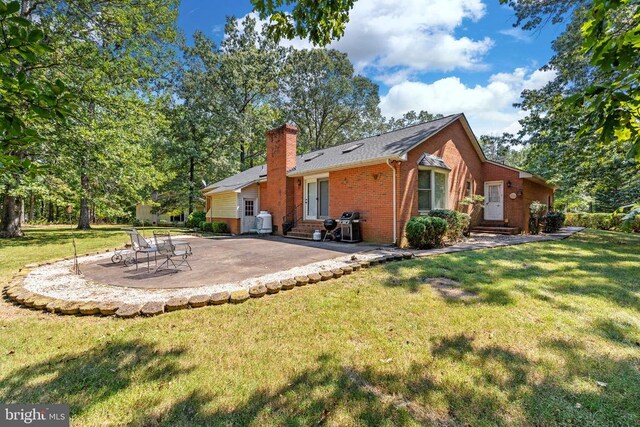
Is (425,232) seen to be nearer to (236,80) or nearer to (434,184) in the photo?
(434,184)

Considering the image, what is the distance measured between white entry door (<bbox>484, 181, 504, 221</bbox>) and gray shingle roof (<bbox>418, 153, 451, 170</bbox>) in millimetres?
4828

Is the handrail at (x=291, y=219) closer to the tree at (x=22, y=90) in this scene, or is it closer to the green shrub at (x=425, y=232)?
the green shrub at (x=425, y=232)

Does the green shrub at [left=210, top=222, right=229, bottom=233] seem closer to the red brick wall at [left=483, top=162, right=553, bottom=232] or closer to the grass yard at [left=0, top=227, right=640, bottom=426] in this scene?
the grass yard at [left=0, top=227, right=640, bottom=426]

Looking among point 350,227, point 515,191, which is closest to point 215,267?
point 350,227

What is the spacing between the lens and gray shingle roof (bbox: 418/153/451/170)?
441 inches

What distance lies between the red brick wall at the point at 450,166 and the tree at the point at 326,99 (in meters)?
20.9

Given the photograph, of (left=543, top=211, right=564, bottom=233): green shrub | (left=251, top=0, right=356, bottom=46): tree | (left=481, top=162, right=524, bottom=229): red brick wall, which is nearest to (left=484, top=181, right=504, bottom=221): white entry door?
(left=481, top=162, right=524, bottom=229): red brick wall

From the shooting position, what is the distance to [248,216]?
1736 cm

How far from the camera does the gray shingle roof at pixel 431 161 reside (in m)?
11.2

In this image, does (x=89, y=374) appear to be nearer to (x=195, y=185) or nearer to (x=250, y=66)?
(x=195, y=185)

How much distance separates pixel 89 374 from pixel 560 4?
62.3 feet

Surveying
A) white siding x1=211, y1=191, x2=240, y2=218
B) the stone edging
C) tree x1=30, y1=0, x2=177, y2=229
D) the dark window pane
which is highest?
tree x1=30, y1=0, x2=177, y2=229

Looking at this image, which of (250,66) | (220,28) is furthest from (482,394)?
(220,28)

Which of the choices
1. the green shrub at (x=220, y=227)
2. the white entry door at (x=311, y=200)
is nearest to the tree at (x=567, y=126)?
the white entry door at (x=311, y=200)
